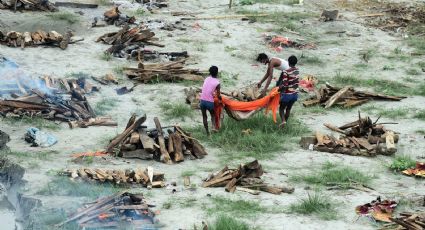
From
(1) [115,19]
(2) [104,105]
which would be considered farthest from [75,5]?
(2) [104,105]

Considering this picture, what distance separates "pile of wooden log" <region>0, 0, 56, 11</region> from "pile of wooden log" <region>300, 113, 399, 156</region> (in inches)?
525

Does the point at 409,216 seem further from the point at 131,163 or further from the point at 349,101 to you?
the point at 349,101

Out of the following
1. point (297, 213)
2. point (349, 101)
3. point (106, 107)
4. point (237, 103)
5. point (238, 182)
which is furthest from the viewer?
point (349, 101)

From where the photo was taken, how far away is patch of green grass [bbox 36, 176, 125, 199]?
10.2 m

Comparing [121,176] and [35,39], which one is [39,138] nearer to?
[121,176]

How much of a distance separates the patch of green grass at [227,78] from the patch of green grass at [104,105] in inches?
134

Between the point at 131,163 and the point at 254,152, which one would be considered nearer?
the point at 131,163

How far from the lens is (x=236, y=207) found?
1013 cm

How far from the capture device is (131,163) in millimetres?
12383

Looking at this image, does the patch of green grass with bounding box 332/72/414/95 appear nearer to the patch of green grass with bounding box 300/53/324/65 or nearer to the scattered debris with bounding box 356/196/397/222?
the patch of green grass with bounding box 300/53/324/65

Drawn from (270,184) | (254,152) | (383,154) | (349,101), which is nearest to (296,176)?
(270,184)

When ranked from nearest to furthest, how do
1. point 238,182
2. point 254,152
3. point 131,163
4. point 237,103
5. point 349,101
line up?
point 238,182, point 131,163, point 254,152, point 237,103, point 349,101

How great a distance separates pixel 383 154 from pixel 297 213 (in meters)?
4.13

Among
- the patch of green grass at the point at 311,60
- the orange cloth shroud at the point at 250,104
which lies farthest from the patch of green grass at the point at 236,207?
the patch of green grass at the point at 311,60
